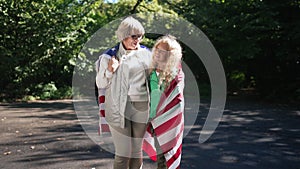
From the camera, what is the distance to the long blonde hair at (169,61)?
7.00 ft

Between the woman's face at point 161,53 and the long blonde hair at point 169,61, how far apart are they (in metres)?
0.01

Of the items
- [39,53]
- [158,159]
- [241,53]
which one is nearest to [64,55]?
[39,53]

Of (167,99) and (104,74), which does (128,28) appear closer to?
(104,74)

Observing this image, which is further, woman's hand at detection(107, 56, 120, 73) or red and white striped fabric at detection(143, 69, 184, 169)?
red and white striped fabric at detection(143, 69, 184, 169)

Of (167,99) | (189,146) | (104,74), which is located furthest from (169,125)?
(189,146)

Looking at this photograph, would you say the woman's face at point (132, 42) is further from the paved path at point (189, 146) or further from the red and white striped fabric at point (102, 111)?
the paved path at point (189, 146)

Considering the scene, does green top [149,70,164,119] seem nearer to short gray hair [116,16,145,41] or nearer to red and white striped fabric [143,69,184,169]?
red and white striped fabric [143,69,184,169]

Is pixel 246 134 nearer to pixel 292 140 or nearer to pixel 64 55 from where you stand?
pixel 292 140

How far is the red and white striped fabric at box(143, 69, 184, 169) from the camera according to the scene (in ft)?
7.33

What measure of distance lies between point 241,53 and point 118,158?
9669 mm

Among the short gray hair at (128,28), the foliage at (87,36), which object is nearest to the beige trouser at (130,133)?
the short gray hair at (128,28)

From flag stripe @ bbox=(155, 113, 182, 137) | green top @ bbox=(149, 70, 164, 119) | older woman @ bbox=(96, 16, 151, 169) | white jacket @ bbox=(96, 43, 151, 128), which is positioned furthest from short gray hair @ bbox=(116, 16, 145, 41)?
flag stripe @ bbox=(155, 113, 182, 137)

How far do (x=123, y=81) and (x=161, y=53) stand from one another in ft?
1.09

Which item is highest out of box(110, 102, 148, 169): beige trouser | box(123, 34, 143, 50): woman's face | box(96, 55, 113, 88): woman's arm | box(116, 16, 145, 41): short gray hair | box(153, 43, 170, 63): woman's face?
box(116, 16, 145, 41): short gray hair
